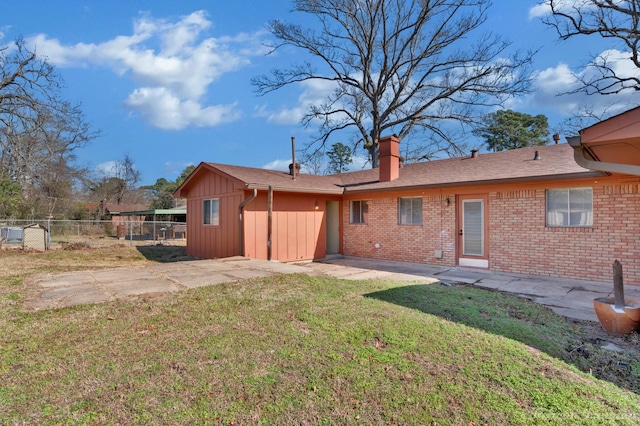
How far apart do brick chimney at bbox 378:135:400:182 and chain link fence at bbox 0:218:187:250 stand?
10913 mm

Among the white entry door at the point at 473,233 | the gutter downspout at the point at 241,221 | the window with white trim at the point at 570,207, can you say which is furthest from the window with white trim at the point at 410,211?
the gutter downspout at the point at 241,221

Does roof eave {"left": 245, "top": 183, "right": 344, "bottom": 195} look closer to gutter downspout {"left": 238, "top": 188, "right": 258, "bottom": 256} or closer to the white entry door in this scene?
gutter downspout {"left": 238, "top": 188, "right": 258, "bottom": 256}

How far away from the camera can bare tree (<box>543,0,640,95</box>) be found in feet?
40.0

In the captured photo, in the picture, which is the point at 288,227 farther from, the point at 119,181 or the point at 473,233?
the point at 119,181

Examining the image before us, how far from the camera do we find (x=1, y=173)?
16328 millimetres

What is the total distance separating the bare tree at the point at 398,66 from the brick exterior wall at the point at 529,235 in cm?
1021

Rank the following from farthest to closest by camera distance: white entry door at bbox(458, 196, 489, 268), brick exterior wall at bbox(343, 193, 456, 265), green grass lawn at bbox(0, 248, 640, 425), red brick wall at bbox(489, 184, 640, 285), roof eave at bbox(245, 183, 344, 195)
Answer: brick exterior wall at bbox(343, 193, 456, 265), roof eave at bbox(245, 183, 344, 195), white entry door at bbox(458, 196, 489, 268), red brick wall at bbox(489, 184, 640, 285), green grass lawn at bbox(0, 248, 640, 425)

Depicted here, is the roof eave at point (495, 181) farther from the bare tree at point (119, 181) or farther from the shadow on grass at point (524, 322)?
the bare tree at point (119, 181)

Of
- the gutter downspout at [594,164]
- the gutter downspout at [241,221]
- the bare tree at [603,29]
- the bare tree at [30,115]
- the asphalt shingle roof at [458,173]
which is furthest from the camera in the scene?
the bare tree at [30,115]

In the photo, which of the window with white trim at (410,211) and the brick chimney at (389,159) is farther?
the brick chimney at (389,159)

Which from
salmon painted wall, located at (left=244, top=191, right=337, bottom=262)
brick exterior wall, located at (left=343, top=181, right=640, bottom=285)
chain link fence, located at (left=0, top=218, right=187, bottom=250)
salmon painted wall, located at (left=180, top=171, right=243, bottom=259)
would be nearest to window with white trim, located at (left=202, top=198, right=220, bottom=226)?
salmon painted wall, located at (left=180, top=171, right=243, bottom=259)

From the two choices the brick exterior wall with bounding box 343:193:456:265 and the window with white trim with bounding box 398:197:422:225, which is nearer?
the brick exterior wall with bounding box 343:193:456:265

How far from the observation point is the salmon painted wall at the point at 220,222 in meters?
9.53

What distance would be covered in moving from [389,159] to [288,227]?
4001 millimetres
